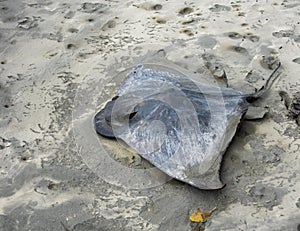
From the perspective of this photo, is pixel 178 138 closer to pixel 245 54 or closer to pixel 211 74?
pixel 211 74

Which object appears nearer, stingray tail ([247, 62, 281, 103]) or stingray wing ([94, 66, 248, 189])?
stingray wing ([94, 66, 248, 189])

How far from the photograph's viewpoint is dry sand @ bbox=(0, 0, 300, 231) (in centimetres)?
264

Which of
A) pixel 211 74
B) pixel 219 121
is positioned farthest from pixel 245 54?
pixel 219 121

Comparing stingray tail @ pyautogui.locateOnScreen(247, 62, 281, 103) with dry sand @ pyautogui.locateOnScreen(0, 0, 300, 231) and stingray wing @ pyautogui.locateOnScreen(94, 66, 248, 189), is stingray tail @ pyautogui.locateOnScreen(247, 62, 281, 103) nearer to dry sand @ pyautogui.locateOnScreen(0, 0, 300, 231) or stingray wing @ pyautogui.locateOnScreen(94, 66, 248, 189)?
dry sand @ pyautogui.locateOnScreen(0, 0, 300, 231)

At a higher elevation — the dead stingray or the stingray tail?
the dead stingray

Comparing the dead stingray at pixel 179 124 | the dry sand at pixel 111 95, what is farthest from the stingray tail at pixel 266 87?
the dead stingray at pixel 179 124

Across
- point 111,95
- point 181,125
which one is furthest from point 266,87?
point 111,95

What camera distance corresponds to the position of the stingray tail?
3.30 meters

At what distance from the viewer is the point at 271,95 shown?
3.43 m

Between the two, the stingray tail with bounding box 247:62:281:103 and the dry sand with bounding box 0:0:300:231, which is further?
the stingray tail with bounding box 247:62:281:103

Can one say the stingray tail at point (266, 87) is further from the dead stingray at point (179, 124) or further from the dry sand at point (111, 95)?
the dead stingray at point (179, 124)

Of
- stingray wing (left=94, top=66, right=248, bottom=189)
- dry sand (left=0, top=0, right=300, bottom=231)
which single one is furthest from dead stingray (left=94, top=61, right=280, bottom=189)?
dry sand (left=0, top=0, right=300, bottom=231)

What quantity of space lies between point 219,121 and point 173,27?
5.24 ft

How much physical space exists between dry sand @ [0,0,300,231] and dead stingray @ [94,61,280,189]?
0.14m
